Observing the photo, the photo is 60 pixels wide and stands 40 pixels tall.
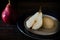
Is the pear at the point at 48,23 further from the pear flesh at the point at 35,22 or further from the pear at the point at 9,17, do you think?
the pear at the point at 9,17

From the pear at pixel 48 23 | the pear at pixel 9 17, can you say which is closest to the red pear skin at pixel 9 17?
the pear at pixel 9 17

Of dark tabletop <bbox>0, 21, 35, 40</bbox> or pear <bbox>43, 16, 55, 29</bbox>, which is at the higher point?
pear <bbox>43, 16, 55, 29</bbox>

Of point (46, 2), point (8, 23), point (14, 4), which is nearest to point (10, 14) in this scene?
point (8, 23)

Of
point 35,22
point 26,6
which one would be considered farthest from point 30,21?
point 26,6

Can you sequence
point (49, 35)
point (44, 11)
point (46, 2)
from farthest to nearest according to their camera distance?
1. point (46, 2)
2. point (44, 11)
3. point (49, 35)

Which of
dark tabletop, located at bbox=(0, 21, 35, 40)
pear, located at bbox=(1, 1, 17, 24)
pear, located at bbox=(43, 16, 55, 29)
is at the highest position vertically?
pear, located at bbox=(1, 1, 17, 24)

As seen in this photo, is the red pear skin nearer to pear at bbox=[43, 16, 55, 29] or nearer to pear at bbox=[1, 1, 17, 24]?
pear at bbox=[1, 1, 17, 24]

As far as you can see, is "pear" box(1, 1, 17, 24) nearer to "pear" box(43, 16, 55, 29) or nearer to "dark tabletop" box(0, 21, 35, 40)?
"dark tabletop" box(0, 21, 35, 40)

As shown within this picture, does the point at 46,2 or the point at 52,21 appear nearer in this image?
the point at 52,21

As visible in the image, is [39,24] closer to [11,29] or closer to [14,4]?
[11,29]

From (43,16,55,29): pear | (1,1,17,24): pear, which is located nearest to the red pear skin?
(1,1,17,24): pear

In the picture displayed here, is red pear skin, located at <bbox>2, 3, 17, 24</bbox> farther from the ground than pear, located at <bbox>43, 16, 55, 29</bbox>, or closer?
farther from the ground
